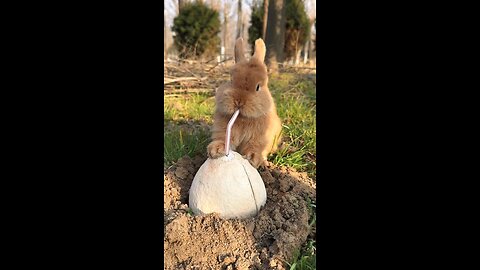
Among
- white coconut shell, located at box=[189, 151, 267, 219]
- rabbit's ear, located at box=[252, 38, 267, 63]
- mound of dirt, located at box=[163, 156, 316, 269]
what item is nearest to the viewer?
mound of dirt, located at box=[163, 156, 316, 269]

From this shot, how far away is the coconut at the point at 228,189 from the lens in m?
1.30

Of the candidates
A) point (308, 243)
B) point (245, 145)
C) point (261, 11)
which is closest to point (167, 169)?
point (245, 145)

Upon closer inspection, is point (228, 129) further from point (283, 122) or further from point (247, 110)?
Answer: point (283, 122)

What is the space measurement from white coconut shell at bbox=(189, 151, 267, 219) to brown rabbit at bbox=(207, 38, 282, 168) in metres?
0.06

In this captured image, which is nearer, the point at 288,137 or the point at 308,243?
the point at 308,243

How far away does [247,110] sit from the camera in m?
1.38

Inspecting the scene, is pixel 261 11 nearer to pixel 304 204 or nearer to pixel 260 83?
pixel 260 83

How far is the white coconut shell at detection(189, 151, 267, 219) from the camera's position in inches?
51.0

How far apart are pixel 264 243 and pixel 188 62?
6.48ft

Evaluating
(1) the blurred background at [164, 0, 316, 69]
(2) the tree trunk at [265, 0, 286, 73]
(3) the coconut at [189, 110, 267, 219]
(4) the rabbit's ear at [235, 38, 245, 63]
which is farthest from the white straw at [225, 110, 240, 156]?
(2) the tree trunk at [265, 0, 286, 73]

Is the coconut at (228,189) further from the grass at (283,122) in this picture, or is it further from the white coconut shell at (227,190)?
the grass at (283,122)

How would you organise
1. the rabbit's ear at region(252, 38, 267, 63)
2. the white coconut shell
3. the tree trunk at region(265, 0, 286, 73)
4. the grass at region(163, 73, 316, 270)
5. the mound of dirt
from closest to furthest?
the mound of dirt, the white coconut shell, the rabbit's ear at region(252, 38, 267, 63), the grass at region(163, 73, 316, 270), the tree trunk at region(265, 0, 286, 73)

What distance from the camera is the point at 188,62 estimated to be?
294cm

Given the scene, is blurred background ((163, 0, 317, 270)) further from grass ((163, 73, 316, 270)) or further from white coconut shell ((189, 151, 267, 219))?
white coconut shell ((189, 151, 267, 219))
